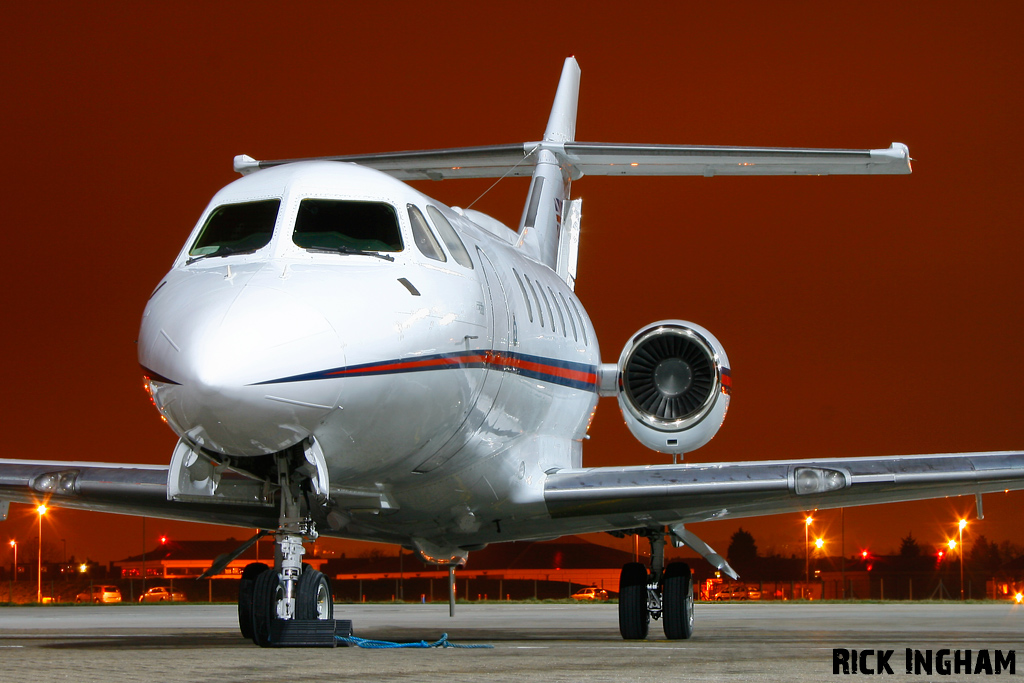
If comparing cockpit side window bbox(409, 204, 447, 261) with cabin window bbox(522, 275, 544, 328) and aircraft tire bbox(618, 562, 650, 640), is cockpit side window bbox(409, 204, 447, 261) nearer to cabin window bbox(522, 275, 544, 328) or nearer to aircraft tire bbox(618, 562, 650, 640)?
cabin window bbox(522, 275, 544, 328)

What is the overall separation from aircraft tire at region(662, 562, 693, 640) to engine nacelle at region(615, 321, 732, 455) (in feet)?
4.50

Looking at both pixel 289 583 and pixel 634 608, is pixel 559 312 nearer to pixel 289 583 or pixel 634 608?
pixel 634 608

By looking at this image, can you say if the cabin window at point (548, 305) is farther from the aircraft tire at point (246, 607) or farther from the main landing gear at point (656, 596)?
the aircraft tire at point (246, 607)

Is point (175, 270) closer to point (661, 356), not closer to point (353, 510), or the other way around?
point (353, 510)

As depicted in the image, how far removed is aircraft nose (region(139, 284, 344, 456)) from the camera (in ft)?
24.8

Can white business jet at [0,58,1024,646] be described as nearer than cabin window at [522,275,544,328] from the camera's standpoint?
Yes

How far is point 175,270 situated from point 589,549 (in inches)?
4562

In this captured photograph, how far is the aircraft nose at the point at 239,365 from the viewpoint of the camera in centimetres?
756

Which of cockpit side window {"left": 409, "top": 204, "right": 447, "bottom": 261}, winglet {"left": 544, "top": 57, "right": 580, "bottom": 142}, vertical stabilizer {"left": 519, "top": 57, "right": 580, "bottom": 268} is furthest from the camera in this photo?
winglet {"left": 544, "top": 57, "right": 580, "bottom": 142}

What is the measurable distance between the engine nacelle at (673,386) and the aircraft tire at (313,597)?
5.55 metres

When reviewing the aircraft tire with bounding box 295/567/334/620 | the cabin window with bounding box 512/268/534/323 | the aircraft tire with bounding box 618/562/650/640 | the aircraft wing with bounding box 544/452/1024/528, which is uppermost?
the cabin window with bounding box 512/268/534/323

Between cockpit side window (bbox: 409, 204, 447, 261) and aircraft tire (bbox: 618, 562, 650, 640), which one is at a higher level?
cockpit side window (bbox: 409, 204, 447, 261)

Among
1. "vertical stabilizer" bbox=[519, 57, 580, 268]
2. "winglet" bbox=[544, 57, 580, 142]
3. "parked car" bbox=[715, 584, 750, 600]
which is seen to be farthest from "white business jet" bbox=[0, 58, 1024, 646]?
"parked car" bbox=[715, 584, 750, 600]

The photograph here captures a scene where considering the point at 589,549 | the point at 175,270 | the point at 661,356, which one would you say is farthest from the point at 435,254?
the point at 589,549
